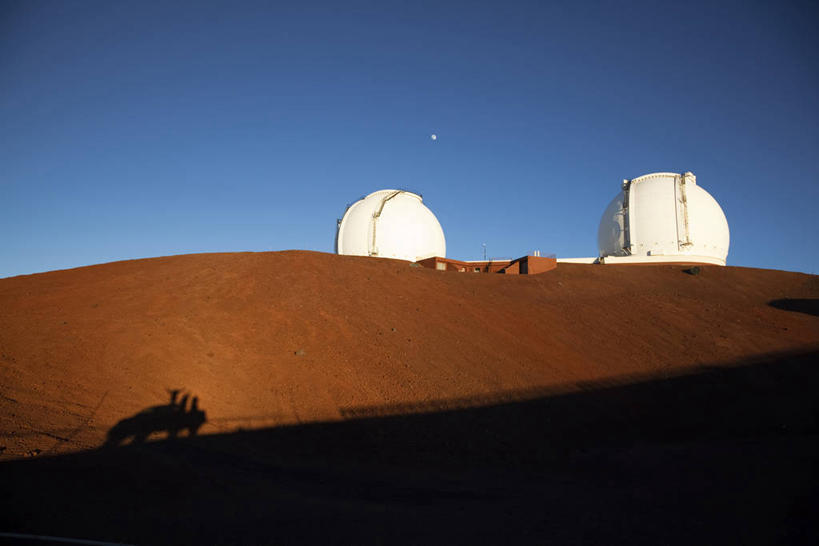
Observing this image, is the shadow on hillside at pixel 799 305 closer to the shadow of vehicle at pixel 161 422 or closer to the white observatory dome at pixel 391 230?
the white observatory dome at pixel 391 230

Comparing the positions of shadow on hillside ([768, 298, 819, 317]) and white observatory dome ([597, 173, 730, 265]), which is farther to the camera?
white observatory dome ([597, 173, 730, 265])

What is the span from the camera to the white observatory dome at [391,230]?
33.7 m

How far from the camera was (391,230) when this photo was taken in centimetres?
3391

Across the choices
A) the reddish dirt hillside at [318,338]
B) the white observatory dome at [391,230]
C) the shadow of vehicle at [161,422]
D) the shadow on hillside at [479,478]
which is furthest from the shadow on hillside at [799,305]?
the shadow of vehicle at [161,422]

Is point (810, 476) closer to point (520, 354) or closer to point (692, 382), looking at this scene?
point (692, 382)

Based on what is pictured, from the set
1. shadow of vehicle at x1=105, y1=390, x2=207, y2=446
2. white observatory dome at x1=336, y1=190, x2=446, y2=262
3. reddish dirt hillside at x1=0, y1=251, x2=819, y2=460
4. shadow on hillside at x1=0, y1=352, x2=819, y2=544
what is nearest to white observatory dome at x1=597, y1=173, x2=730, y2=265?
reddish dirt hillside at x1=0, y1=251, x2=819, y2=460

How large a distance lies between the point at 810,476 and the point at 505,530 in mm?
5207

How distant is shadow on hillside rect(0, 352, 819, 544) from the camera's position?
480cm

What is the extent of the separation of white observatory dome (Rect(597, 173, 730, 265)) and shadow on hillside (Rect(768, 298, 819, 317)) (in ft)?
35.4

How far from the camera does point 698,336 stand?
15305mm

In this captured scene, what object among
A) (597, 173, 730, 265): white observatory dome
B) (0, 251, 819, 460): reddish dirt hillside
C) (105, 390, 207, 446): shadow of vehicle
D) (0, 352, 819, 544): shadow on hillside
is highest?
(597, 173, 730, 265): white observatory dome

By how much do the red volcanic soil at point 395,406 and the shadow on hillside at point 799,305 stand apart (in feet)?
0.48

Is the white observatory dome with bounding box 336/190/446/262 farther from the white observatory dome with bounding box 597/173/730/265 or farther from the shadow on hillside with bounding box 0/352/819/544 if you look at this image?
the shadow on hillside with bounding box 0/352/819/544

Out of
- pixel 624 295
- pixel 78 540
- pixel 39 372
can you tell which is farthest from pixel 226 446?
pixel 624 295
